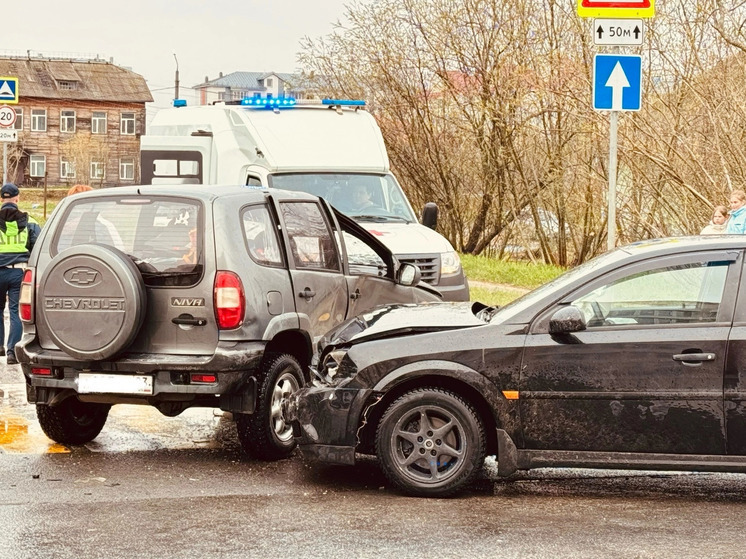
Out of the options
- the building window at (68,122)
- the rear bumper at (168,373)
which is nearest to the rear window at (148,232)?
the rear bumper at (168,373)

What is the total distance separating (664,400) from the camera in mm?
6430

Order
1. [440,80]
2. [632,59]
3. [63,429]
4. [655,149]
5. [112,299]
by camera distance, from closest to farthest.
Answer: [112,299], [63,429], [632,59], [655,149], [440,80]

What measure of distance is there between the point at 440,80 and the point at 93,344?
60.5ft

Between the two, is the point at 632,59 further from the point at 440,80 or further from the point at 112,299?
the point at 440,80

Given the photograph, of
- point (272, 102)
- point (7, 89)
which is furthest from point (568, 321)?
point (7, 89)

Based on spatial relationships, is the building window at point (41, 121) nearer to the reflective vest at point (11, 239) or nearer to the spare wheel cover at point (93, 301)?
the reflective vest at point (11, 239)

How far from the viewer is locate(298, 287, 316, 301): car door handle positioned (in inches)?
320

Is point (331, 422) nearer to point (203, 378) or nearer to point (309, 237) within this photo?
point (203, 378)

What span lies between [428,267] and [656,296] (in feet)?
22.8

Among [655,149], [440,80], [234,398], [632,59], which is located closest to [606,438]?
[234,398]

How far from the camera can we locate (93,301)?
7.21m

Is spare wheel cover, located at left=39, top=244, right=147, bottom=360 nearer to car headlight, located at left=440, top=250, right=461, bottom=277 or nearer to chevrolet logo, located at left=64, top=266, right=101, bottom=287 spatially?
chevrolet logo, located at left=64, top=266, right=101, bottom=287

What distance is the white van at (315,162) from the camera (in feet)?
45.0

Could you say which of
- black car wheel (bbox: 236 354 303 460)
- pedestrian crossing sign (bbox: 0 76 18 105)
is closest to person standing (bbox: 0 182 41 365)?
black car wheel (bbox: 236 354 303 460)
